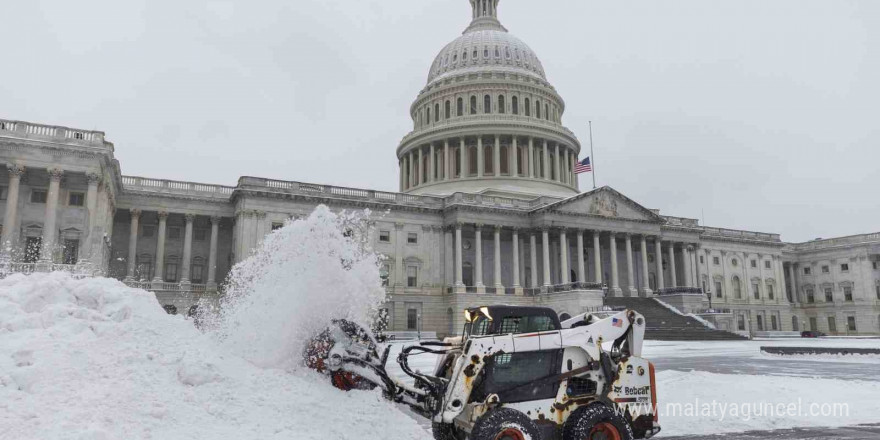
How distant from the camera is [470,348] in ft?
27.7

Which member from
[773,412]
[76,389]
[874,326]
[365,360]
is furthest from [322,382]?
[874,326]

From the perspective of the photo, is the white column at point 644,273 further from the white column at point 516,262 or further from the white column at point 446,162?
the white column at point 446,162

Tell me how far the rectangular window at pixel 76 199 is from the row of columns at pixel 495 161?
39.0 m

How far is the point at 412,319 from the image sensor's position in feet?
178

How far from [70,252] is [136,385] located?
1490 inches

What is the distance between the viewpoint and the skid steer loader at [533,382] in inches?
332

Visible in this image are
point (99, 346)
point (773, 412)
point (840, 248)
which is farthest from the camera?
point (840, 248)

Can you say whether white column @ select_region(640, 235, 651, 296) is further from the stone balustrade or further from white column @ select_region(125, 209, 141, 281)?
the stone balustrade

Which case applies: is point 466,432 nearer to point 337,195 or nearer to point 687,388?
point 687,388

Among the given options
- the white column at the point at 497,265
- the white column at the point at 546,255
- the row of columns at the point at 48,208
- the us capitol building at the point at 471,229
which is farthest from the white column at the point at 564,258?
the row of columns at the point at 48,208

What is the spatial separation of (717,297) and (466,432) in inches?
2850

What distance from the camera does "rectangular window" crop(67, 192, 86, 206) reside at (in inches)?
1602

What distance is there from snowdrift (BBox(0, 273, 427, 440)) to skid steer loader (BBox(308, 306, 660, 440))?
940 millimetres

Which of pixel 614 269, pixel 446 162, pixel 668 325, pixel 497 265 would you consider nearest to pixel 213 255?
pixel 497 265
